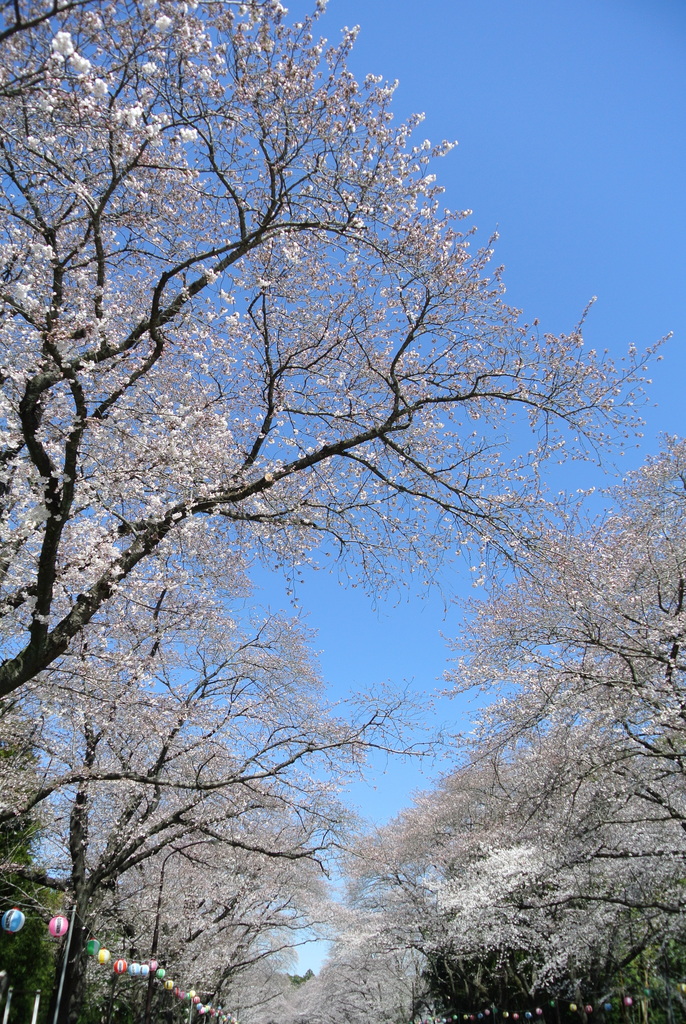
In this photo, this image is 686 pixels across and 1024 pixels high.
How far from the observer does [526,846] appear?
14883 mm

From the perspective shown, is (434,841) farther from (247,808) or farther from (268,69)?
(268,69)

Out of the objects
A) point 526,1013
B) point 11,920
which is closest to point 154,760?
point 11,920

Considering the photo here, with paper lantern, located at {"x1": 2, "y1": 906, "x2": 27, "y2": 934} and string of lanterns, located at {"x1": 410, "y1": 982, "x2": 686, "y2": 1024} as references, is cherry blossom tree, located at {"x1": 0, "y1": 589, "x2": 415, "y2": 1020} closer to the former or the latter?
paper lantern, located at {"x1": 2, "y1": 906, "x2": 27, "y2": 934}

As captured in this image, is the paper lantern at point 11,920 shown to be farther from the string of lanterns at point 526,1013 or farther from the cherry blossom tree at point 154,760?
the string of lanterns at point 526,1013

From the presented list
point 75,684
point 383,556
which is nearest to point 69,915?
point 75,684

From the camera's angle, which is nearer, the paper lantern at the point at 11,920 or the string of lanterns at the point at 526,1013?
the paper lantern at the point at 11,920

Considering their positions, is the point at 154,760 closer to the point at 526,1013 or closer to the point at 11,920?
the point at 11,920

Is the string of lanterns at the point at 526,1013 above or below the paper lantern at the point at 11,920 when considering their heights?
below

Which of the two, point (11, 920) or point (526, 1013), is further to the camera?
point (526, 1013)

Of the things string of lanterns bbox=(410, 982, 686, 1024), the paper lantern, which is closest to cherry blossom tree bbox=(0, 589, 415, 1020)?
the paper lantern

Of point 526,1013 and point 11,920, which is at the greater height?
point 11,920

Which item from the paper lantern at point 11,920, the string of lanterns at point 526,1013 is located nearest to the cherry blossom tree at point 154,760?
the paper lantern at point 11,920

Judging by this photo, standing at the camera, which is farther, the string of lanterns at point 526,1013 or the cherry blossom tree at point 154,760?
the string of lanterns at point 526,1013

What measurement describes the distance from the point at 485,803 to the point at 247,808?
13.4m
